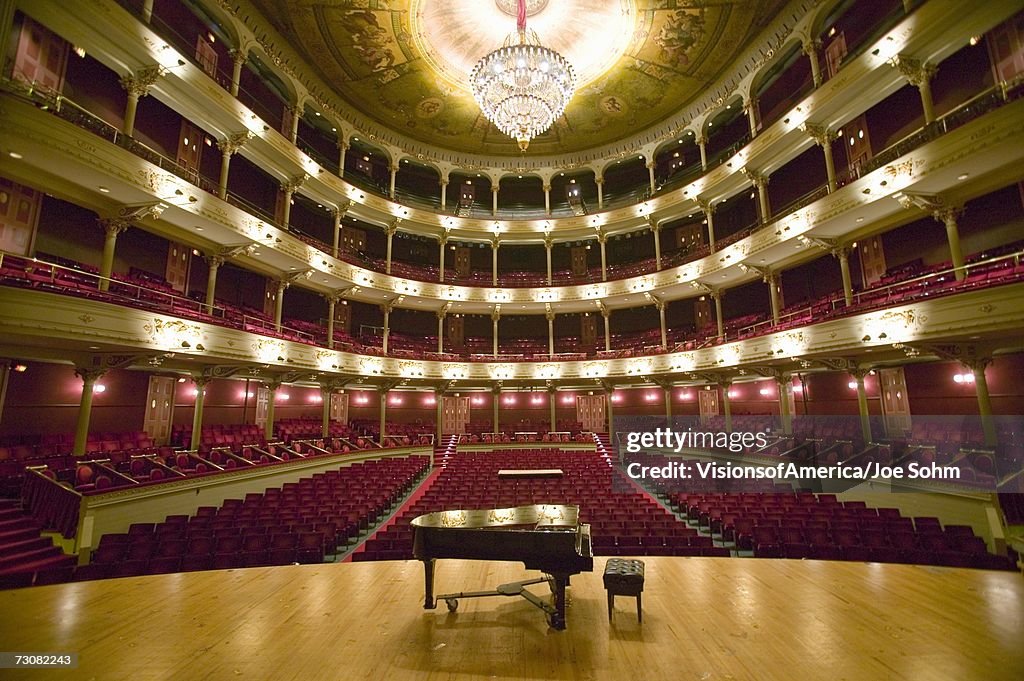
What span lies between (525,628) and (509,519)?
1.02 metres


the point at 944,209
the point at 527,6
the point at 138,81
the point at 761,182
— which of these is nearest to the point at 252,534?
the point at 138,81

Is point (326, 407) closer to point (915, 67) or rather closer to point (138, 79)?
point (138, 79)

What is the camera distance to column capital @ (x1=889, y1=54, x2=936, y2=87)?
10508mm

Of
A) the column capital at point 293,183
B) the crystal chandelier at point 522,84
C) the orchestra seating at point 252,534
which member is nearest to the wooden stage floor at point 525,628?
the orchestra seating at point 252,534

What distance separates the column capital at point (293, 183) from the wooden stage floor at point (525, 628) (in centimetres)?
1398

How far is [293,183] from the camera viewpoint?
15875 mm

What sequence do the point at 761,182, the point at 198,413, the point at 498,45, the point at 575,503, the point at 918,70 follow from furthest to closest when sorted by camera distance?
the point at 761,182 < the point at 498,45 < the point at 198,413 < the point at 918,70 < the point at 575,503

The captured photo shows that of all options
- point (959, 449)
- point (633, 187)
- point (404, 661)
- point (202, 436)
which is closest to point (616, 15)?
point (633, 187)

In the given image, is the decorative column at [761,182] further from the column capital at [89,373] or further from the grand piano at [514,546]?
the column capital at [89,373]

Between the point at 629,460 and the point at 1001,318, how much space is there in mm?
10627

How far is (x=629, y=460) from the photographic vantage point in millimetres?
16203

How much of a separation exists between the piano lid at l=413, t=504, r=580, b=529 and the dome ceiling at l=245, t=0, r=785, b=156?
1502 centimetres

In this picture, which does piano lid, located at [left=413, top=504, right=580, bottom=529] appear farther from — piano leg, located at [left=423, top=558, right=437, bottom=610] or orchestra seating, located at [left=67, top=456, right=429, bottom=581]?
orchestra seating, located at [left=67, top=456, right=429, bottom=581]

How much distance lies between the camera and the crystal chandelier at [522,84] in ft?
32.2
